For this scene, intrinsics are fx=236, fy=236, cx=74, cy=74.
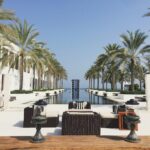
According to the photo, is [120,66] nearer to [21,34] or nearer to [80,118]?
[21,34]

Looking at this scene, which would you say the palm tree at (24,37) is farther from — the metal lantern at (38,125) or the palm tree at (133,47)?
the metal lantern at (38,125)

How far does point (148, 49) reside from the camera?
92.9ft

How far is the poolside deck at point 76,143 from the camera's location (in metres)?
6.02

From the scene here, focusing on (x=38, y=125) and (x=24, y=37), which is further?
(x=24, y=37)

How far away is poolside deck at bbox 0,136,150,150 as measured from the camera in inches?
237

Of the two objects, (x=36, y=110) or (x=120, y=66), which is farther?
(x=120, y=66)

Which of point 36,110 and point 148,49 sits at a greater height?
point 148,49

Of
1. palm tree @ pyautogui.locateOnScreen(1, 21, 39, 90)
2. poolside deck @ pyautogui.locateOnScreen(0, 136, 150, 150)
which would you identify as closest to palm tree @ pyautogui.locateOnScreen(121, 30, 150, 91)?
palm tree @ pyautogui.locateOnScreen(1, 21, 39, 90)

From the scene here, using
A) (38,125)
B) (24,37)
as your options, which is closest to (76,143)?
(38,125)

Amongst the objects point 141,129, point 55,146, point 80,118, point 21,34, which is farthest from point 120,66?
point 55,146

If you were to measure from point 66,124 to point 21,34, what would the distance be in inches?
916

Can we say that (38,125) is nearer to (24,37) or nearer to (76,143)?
(76,143)

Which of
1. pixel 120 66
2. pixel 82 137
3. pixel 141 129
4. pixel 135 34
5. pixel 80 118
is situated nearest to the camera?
pixel 82 137

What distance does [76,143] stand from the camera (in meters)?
6.42
